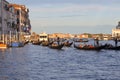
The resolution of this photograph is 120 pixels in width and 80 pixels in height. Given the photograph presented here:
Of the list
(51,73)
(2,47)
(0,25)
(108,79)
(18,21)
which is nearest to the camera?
(108,79)

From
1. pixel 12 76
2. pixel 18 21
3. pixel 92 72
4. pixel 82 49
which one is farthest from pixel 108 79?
pixel 18 21

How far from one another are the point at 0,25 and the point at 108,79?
58.3 meters

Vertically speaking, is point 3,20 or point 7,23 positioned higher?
point 3,20

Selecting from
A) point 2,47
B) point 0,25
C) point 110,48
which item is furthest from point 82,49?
point 0,25

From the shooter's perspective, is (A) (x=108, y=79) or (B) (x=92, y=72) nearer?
(A) (x=108, y=79)

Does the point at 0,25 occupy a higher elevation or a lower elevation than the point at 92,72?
higher

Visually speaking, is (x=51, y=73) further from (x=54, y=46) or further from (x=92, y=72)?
(x=54, y=46)

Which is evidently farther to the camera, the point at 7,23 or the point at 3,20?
the point at 7,23

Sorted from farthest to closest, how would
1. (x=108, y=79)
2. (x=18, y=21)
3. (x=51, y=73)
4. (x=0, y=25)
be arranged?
1. (x=18, y=21)
2. (x=0, y=25)
3. (x=51, y=73)
4. (x=108, y=79)

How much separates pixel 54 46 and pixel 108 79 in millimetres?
44563

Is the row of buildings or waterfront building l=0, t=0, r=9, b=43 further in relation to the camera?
the row of buildings

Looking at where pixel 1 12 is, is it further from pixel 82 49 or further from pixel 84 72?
pixel 84 72

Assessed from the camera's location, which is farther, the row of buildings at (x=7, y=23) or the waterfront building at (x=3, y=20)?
the row of buildings at (x=7, y=23)

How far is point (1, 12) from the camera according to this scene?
83562 millimetres
